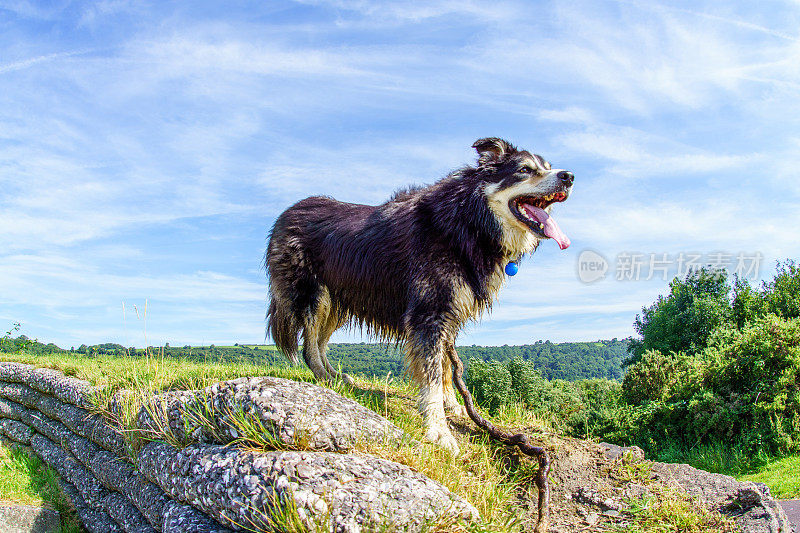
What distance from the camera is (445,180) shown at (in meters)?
6.11

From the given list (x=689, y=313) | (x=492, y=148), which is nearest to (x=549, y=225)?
(x=492, y=148)

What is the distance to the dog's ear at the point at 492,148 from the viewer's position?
570 cm

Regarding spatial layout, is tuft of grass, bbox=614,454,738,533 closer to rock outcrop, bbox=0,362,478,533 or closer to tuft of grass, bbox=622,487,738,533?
tuft of grass, bbox=622,487,738,533

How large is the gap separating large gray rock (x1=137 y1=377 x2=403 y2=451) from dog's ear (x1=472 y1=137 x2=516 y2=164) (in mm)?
2881

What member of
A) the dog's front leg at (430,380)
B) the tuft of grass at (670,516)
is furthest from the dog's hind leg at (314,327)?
the tuft of grass at (670,516)

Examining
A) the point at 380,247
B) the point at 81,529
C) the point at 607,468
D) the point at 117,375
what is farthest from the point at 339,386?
the point at 81,529

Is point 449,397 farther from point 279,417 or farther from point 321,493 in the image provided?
point 321,493

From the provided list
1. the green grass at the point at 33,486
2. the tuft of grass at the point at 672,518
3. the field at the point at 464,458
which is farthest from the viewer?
the green grass at the point at 33,486

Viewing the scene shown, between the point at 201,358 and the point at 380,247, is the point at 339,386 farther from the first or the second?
the point at 201,358

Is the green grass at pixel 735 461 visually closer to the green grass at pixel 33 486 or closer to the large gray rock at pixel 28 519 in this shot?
the green grass at pixel 33 486

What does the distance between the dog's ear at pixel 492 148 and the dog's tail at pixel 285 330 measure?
10.4 ft

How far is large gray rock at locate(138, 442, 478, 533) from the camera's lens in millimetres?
3479

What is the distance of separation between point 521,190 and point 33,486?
8545 millimetres

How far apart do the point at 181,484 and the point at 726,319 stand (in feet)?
85.4
